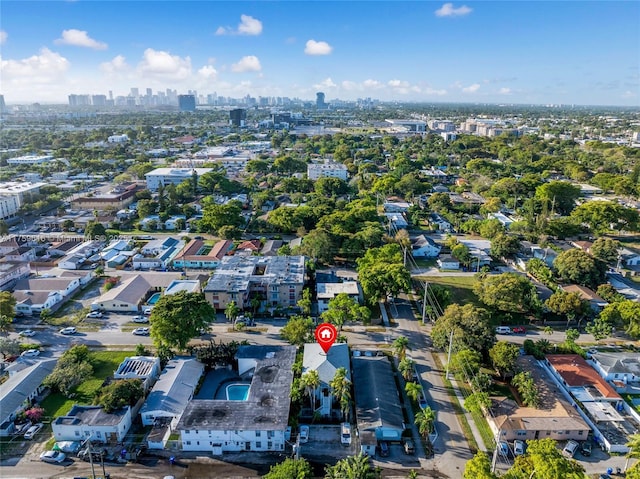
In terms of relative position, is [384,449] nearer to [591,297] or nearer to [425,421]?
[425,421]

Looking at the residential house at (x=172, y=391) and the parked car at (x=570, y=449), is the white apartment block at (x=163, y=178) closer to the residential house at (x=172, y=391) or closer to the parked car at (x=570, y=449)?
the residential house at (x=172, y=391)

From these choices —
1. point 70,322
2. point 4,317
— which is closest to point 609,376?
point 70,322

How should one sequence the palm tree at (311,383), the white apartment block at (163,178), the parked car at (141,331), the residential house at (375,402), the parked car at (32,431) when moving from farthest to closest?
the white apartment block at (163,178)
the parked car at (141,331)
the palm tree at (311,383)
the parked car at (32,431)
the residential house at (375,402)

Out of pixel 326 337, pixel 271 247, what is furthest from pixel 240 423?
pixel 271 247

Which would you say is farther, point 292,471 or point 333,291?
point 333,291

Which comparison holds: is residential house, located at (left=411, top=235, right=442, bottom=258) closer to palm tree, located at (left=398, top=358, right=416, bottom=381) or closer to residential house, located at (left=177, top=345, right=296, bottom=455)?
palm tree, located at (left=398, top=358, right=416, bottom=381)

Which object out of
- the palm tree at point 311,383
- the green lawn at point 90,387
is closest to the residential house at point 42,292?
the green lawn at point 90,387
